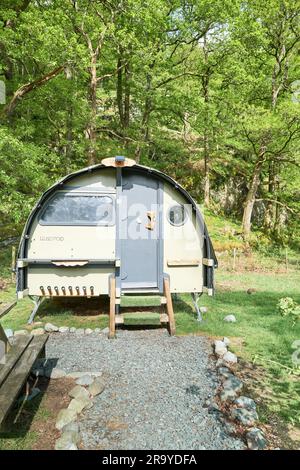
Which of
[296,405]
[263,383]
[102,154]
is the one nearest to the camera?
[296,405]

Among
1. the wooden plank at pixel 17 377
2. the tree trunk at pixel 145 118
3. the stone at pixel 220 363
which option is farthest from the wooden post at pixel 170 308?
the tree trunk at pixel 145 118

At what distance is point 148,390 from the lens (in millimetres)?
4691

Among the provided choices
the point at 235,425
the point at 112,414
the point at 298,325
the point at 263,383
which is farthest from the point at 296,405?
the point at 298,325

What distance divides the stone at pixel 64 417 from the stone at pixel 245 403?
202 centimetres

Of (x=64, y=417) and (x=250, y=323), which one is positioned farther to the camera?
(x=250, y=323)

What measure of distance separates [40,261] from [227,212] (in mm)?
18648

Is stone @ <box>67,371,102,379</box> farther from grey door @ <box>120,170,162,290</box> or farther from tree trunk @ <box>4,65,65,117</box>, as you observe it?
tree trunk @ <box>4,65,65,117</box>

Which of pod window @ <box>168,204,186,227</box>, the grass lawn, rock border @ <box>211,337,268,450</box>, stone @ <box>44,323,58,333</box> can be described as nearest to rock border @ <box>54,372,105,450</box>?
rock border @ <box>211,337,268,450</box>

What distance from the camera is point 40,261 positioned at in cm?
754

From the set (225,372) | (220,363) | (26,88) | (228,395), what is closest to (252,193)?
(26,88)

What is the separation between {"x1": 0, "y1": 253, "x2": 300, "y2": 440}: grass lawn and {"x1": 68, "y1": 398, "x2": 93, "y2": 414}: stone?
215 centimetres

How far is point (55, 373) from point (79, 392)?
784 millimetres

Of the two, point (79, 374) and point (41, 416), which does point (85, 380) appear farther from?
point (41, 416)
